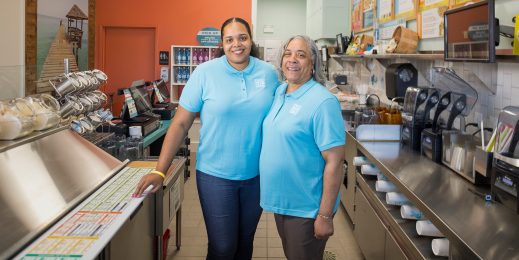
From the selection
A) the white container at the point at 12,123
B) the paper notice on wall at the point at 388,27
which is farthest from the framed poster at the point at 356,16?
the white container at the point at 12,123

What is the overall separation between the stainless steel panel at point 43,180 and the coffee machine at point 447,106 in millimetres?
1958

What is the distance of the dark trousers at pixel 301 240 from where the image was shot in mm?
2197

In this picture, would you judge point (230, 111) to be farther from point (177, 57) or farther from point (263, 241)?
point (177, 57)

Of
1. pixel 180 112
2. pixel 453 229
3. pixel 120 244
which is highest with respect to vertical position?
pixel 180 112

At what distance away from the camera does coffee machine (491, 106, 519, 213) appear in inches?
75.9

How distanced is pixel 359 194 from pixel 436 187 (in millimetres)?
1181

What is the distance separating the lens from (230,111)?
2346mm

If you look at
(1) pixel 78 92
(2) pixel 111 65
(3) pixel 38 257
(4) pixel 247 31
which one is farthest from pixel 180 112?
(2) pixel 111 65

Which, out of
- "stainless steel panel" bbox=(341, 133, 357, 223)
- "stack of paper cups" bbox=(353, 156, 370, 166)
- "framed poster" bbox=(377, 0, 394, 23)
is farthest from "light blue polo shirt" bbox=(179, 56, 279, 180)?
"framed poster" bbox=(377, 0, 394, 23)

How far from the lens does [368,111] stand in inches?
172

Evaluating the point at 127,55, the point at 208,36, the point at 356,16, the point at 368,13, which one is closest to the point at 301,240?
the point at 368,13

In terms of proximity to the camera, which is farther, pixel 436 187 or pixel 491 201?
pixel 436 187

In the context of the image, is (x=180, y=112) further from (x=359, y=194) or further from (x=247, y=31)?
(x=359, y=194)

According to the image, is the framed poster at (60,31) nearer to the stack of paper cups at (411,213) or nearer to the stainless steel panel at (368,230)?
the stainless steel panel at (368,230)
